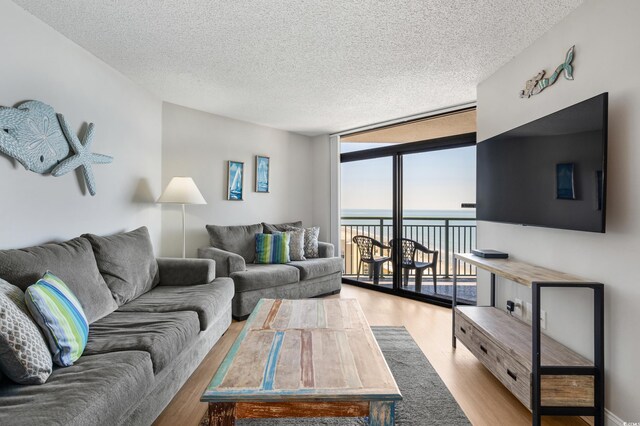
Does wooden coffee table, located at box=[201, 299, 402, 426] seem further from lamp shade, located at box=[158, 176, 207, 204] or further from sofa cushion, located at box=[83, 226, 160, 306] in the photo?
lamp shade, located at box=[158, 176, 207, 204]

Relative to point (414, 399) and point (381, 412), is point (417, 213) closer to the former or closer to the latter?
point (414, 399)

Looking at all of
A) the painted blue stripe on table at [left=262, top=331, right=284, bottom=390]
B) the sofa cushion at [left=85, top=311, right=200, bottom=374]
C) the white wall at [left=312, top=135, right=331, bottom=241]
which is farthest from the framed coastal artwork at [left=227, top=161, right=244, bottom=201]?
the painted blue stripe on table at [left=262, top=331, right=284, bottom=390]

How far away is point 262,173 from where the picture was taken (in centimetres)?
483

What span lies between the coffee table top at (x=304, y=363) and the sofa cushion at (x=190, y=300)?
18.3 inches

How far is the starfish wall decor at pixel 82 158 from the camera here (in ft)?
7.62

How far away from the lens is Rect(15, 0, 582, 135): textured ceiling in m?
2.04

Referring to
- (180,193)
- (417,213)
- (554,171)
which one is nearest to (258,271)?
(180,193)

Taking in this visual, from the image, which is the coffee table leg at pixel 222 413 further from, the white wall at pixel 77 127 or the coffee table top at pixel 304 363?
the white wall at pixel 77 127

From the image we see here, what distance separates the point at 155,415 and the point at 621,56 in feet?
9.77

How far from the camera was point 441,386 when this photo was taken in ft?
7.09

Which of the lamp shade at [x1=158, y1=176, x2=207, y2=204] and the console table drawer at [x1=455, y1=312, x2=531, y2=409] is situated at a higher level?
the lamp shade at [x1=158, y1=176, x2=207, y2=204]

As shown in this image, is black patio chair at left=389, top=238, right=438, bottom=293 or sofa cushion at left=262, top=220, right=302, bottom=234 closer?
black patio chair at left=389, top=238, right=438, bottom=293

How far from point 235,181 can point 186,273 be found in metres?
1.87

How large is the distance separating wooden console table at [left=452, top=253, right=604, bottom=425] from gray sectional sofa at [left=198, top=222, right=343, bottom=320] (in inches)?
82.7
